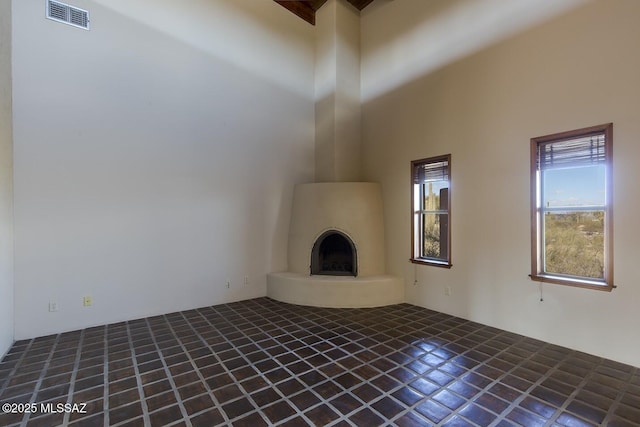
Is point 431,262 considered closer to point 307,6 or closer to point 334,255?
point 334,255

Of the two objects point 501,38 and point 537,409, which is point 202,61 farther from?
point 537,409

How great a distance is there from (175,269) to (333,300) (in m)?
A: 2.23

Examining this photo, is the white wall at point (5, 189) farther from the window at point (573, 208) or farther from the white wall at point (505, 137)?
the window at point (573, 208)

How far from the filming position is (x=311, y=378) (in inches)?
98.1

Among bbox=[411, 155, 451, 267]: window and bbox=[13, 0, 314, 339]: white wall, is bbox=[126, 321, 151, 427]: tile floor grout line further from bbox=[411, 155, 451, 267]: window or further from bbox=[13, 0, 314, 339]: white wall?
bbox=[411, 155, 451, 267]: window

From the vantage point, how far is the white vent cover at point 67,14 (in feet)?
10.9

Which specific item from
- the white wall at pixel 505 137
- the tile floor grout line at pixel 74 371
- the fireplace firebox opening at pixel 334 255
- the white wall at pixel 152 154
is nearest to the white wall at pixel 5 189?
the white wall at pixel 152 154

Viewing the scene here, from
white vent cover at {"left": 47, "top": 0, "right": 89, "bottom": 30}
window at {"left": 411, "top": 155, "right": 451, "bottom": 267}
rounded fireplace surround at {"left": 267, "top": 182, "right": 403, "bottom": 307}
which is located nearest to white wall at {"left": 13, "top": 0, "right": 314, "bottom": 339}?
white vent cover at {"left": 47, "top": 0, "right": 89, "bottom": 30}

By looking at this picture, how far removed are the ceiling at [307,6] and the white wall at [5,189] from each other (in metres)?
3.73

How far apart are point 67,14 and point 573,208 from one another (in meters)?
5.80

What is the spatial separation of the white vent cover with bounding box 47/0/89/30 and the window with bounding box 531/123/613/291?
5200 millimetres

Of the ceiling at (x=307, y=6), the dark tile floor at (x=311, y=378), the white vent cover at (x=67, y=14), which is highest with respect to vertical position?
the ceiling at (x=307, y=6)

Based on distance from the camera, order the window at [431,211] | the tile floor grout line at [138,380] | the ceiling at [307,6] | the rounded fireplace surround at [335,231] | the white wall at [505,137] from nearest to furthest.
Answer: the tile floor grout line at [138,380], the white wall at [505,137], the window at [431,211], the rounded fireplace surround at [335,231], the ceiling at [307,6]

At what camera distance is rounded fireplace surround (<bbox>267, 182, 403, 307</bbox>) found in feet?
14.8
